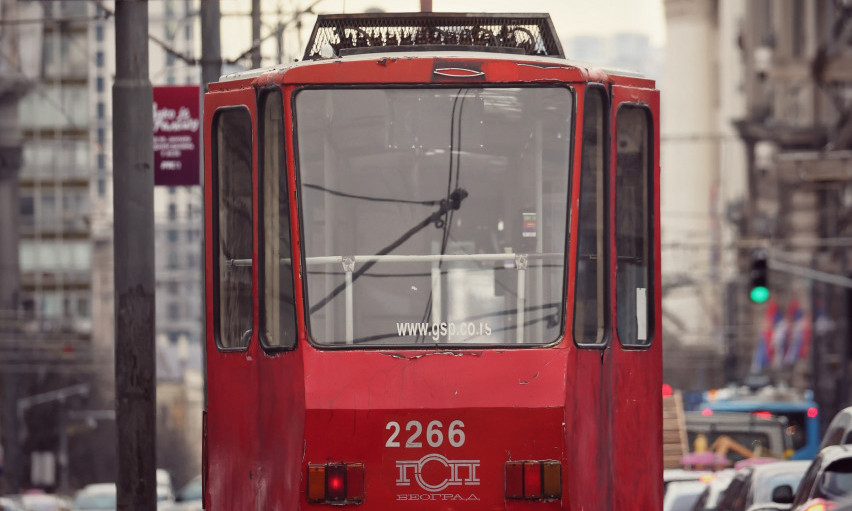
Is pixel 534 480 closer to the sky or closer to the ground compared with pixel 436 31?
closer to the ground

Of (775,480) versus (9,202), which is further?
(9,202)

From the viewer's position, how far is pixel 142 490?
11656mm

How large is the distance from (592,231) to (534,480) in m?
1.32

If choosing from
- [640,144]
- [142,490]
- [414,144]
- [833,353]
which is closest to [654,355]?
[640,144]

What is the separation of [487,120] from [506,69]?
28 cm

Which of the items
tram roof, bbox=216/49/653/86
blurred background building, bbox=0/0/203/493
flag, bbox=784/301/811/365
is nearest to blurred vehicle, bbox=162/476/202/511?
tram roof, bbox=216/49/653/86

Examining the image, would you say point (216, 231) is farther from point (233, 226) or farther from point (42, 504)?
point (42, 504)

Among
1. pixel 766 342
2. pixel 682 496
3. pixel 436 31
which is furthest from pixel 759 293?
pixel 766 342

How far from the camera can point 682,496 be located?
19.0 meters

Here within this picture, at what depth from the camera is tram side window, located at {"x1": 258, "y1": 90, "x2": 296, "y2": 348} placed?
899cm

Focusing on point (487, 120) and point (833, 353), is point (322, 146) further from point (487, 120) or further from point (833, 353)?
point (833, 353)

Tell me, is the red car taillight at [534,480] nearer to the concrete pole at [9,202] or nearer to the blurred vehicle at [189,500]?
the blurred vehicle at [189,500]

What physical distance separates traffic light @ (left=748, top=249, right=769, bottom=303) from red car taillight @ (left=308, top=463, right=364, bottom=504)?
24326 millimetres

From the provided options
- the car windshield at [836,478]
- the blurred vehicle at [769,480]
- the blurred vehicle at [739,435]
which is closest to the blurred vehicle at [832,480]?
the car windshield at [836,478]
